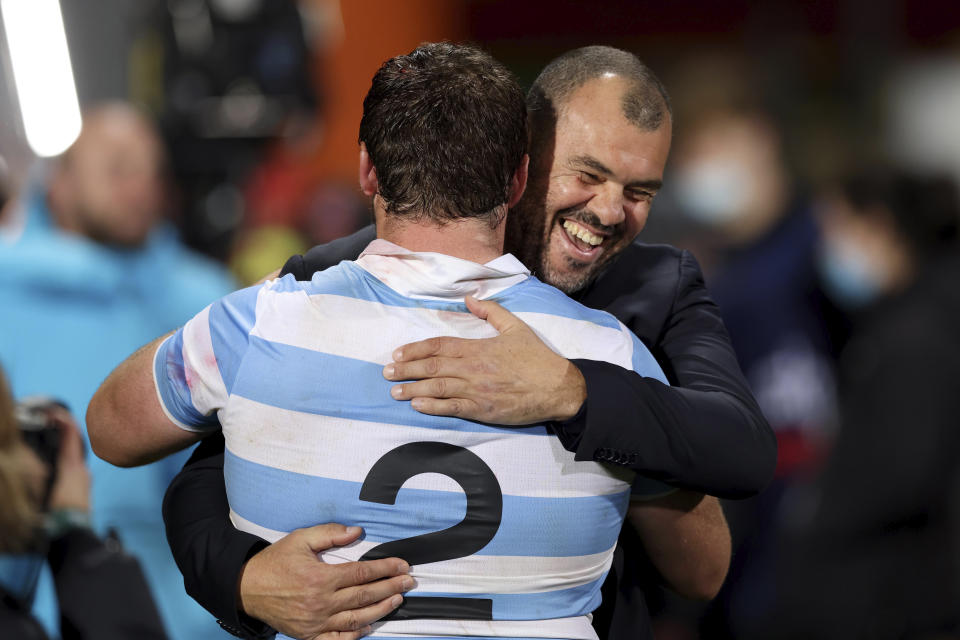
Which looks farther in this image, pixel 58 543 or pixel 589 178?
pixel 58 543

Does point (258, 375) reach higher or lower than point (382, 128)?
lower

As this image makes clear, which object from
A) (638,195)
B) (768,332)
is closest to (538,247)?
(638,195)

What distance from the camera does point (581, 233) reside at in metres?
1.84

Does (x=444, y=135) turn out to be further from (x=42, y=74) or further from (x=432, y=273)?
(x=42, y=74)

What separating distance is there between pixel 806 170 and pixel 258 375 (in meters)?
7.88

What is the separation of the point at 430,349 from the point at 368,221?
4.13 metres

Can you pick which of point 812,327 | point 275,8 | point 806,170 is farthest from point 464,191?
point 806,170

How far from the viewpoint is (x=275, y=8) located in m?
5.84

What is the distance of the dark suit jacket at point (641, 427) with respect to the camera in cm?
148

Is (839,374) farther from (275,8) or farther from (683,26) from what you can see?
(683,26)

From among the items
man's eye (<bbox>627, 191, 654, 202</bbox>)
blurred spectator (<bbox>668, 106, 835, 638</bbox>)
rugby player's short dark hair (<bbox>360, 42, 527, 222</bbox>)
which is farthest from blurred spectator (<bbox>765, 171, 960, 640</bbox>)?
rugby player's short dark hair (<bbox>360, 42, 527, 222</bbox>)

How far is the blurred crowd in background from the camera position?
3457mm

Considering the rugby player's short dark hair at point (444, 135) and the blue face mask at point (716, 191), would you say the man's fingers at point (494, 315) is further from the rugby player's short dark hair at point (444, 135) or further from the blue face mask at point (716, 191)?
the blue face mask at point (716, 191)

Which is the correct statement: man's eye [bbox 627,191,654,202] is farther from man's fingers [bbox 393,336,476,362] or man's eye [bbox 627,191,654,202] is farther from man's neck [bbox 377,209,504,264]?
man's fingers [bbox 393,336,476,362]
